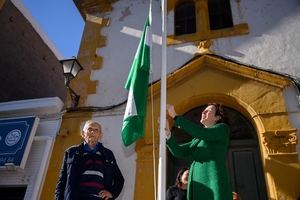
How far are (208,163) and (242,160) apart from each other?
105 inches

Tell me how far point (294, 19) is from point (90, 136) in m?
5.01

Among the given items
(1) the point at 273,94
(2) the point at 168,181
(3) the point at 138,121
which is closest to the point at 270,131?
(1) the point at 273,94

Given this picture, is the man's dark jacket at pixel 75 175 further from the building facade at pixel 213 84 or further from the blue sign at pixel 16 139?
the blue sign at pixel 16 139

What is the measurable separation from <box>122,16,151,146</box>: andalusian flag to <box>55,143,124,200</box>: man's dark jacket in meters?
0.33

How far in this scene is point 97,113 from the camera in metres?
5.78

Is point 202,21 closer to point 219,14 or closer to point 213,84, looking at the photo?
point 219,14

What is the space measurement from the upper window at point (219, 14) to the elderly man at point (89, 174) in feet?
14.7

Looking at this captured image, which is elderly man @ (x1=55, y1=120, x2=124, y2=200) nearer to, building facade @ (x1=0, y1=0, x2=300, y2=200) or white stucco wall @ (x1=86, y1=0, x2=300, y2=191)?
building facade @ (x1=0, y1=0, x2=300, y2=200)

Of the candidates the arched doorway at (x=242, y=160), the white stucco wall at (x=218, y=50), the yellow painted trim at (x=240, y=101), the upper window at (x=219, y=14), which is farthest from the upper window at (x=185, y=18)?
the arched doorway at (x=242, y=160)

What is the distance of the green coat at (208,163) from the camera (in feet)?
8.17

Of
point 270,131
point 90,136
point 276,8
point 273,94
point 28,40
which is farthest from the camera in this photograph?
point 28,40

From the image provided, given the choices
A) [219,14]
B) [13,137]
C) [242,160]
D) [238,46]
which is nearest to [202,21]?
[219,14]

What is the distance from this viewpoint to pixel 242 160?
16.7 feet

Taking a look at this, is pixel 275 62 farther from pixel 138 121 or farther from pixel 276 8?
pixel 138 121
